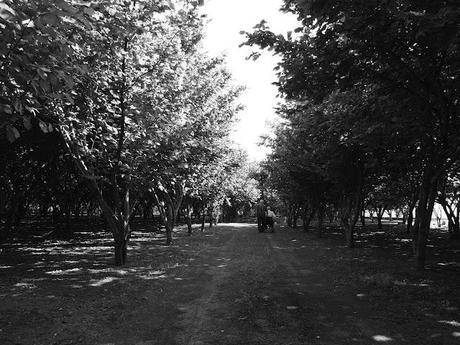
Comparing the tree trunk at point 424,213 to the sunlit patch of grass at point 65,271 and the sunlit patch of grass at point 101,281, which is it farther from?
the sunlit patch of grass at point 65,271

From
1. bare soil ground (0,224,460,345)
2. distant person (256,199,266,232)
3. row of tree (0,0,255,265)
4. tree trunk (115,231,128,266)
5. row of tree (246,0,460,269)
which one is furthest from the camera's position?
distant person (256,199,266,232)

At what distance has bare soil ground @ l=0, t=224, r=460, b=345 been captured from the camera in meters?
6.38

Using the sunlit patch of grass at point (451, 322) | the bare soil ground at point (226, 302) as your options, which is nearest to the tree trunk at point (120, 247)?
the bare soil ground at point (226, 302)

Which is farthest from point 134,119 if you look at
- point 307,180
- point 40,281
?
point 307,180

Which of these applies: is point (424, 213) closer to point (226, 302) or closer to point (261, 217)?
point (226, 302)

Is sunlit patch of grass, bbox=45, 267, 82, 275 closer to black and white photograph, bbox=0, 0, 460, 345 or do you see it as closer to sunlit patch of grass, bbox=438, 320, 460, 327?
black and white photograph, bbox=0, 0, 460, 345

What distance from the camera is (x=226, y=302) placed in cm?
854

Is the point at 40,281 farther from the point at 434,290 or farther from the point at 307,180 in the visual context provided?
the point at 307,180

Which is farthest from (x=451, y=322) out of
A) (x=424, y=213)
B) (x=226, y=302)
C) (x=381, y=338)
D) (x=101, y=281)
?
(x=101, y=281)

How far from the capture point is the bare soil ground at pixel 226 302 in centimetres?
638

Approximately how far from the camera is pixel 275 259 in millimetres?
15945

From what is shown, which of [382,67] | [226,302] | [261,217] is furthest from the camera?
[261,217]

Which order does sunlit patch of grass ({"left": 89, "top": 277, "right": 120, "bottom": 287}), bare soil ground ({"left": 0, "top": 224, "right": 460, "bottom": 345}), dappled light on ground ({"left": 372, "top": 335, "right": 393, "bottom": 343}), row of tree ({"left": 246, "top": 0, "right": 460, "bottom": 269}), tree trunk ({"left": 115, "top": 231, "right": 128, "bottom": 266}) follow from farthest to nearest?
1. tree trunk ({"left": 115, "top": 231, "right": 128, "bottom": 266})
2. sunlit patch of grass ({"left": 89, "top": 277, "right": 120, "bottom": 287})
3. row of tree ({"left": 246, "top": 0, "right": 460, "bottom": 269})
4. bare soil ground ({"left": 0, "top": 224, "right": 460, "bottom": 345})
5. dappled light on ground ({"left": 372, "top": 335, "right": 393, "bottom": 343})

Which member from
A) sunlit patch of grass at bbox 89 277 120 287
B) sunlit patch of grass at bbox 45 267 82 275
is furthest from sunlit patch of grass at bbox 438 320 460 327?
sunlit patch of grass at bbox 45 267 82 275
